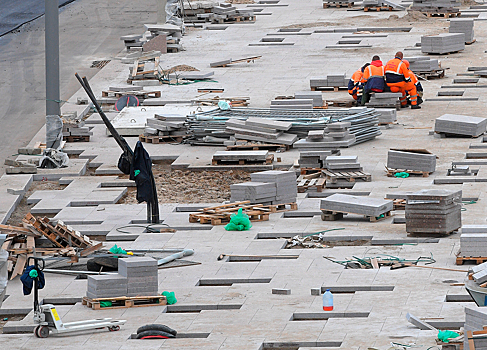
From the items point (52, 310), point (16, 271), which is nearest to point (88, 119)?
point (16, 271)

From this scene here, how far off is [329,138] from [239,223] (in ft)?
21.1

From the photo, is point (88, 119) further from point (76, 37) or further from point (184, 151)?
point (76, 37)

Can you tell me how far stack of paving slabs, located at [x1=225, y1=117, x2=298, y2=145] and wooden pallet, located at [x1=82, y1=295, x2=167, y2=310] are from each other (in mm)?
10945

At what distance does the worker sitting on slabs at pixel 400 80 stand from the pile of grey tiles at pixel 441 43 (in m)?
8.01

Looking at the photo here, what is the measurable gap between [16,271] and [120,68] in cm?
2137

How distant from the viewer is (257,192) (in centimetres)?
2102

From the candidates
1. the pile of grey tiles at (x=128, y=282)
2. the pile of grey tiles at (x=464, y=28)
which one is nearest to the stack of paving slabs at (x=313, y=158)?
the pile of grey tiles at (x=128, y=282)

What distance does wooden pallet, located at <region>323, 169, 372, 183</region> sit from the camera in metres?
23.0

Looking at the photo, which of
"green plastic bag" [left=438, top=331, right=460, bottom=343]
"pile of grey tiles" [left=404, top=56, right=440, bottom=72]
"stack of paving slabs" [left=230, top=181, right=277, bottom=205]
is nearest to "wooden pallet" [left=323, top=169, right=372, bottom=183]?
"stack of paving slabs" [left=230, top=181, right=277, bottom=205]

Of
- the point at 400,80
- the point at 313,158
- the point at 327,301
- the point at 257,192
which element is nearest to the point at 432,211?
the point at 257,192

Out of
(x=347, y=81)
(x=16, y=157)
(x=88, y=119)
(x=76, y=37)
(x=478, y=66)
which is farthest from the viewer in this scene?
(x=76, y=37)

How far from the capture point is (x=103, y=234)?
2027cm

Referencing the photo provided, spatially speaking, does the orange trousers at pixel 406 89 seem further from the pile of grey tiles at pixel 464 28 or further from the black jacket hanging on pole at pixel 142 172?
the black jacket hanging on pole at pixel 142 172

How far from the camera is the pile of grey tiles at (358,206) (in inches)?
791
